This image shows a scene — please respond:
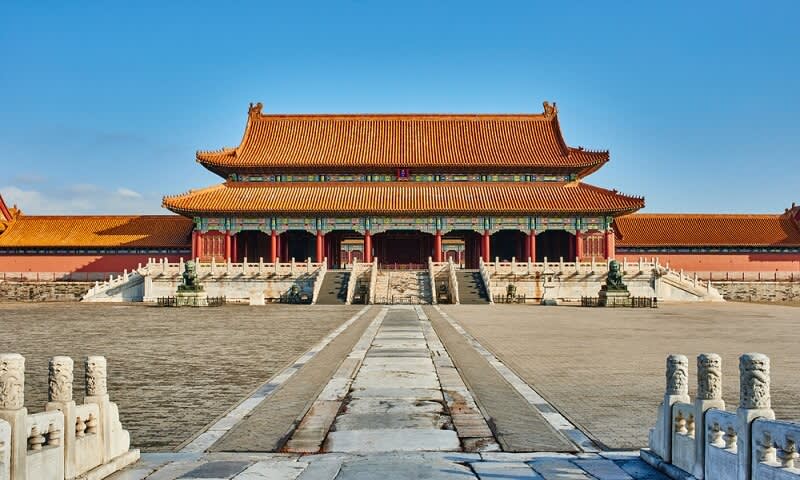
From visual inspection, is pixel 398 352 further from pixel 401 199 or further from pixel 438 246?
pixel 401 199

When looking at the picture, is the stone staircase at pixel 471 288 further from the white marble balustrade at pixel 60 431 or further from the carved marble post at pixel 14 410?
the carved marble post at pixel 14 410

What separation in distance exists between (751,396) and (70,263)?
5278 centimetres

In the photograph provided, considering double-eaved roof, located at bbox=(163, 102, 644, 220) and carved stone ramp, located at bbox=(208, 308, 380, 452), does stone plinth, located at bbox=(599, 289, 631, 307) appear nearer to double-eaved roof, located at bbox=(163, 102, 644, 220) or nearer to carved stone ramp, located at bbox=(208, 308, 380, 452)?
double-eaved roof, located at bbox=(163, 102, 644, 220)

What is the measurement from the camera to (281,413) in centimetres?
975

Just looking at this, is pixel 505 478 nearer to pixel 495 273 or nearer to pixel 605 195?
pixel 495 273

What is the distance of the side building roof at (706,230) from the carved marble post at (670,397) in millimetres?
48357

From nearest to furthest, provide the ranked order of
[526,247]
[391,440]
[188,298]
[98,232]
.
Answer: [391,440] → [188,298] → [526,247] → [98,232]

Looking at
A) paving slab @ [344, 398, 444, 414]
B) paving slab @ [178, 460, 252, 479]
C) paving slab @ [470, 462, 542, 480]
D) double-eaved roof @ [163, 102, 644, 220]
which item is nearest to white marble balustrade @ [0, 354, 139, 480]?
paving slab @ [178, 460, 252, 479]

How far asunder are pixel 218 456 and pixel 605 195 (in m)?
46.7

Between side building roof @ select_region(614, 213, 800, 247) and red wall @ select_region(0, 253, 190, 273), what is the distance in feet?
104

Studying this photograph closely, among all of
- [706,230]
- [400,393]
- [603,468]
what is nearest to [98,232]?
[706,230]

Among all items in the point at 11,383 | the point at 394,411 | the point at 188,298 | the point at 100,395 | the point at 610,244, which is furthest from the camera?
the point at 610,244

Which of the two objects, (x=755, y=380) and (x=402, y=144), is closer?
(x=755, y=380)

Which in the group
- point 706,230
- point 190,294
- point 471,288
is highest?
point 706,230
